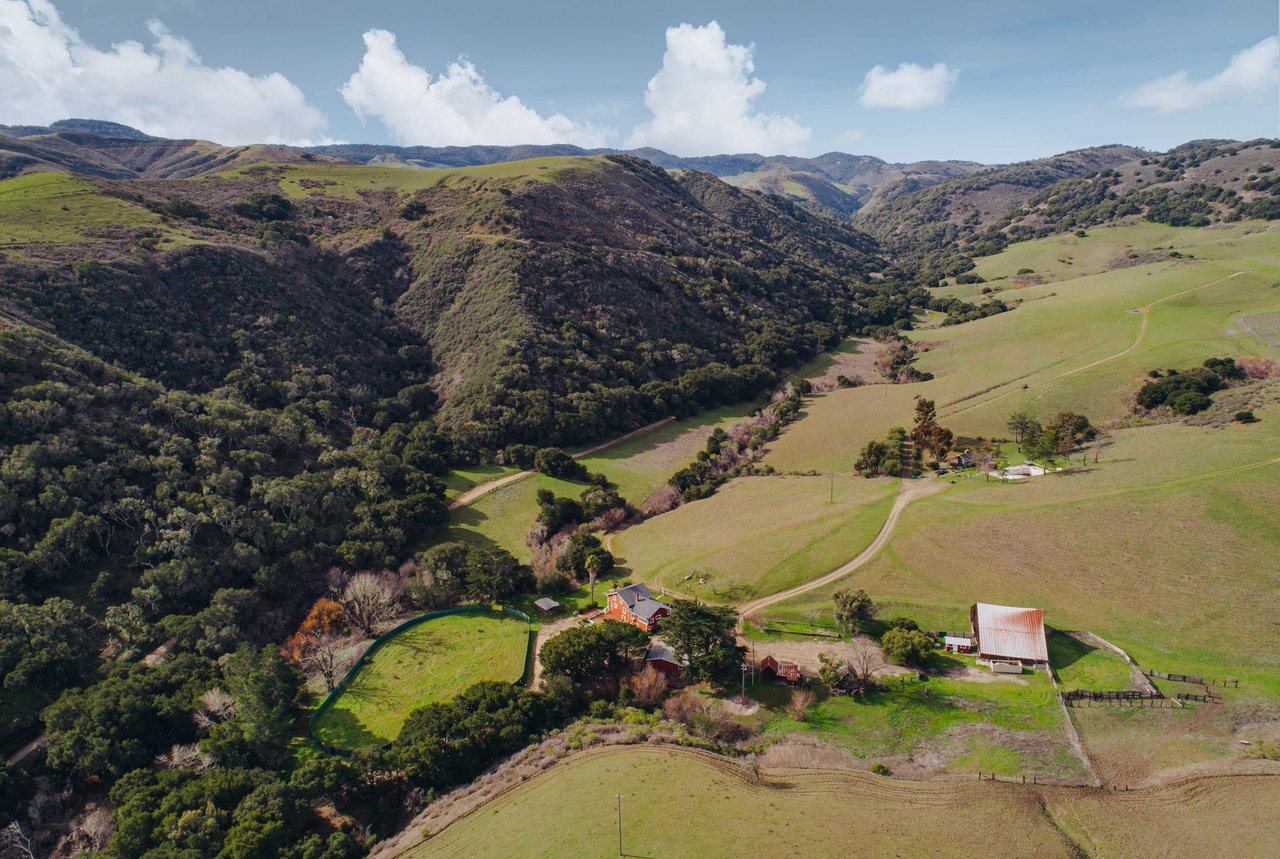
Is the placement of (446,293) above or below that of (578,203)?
below

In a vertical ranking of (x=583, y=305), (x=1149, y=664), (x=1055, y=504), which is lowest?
(x=1149, y=664)

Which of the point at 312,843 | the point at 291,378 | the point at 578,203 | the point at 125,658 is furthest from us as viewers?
the point at 578,203

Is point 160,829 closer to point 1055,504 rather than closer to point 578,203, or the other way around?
point 1055,504

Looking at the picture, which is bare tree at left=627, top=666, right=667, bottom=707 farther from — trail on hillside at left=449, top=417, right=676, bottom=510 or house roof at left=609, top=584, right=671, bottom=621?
trail on hillside at left=449, top=417, right=676, bottom=510

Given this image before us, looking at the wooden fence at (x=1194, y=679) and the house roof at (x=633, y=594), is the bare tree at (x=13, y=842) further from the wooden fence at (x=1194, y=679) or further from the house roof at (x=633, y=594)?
the wooden fence at (x=1194, y=679)

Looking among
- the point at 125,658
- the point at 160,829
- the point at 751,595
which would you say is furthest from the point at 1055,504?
the point at 125,658

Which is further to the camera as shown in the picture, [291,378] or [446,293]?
[446,293]

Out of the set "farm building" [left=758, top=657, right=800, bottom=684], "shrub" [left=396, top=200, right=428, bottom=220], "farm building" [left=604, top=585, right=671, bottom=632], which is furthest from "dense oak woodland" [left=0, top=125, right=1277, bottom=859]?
"farm building" [left=758, top=657, right=800, bottom=684]

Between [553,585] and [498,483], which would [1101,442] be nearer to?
[553,585]
